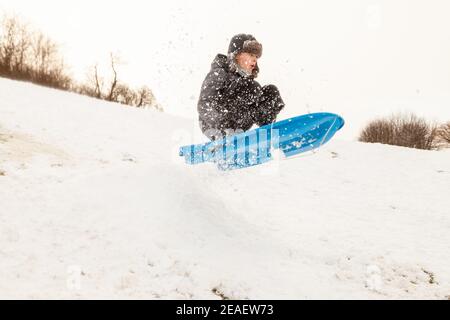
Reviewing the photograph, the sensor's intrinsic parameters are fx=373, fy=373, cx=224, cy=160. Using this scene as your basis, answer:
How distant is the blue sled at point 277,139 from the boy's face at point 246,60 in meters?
0.96

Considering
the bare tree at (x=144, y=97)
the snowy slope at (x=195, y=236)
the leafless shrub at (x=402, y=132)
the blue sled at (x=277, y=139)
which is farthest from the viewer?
the bare tree at (x=144, y=97)

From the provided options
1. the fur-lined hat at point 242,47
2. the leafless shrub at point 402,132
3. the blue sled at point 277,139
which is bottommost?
the blue sled at point 277,139

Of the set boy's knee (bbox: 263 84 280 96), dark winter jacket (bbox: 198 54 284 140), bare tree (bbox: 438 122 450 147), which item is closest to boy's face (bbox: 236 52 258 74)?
dark winter jacket (bbox: 198 54 284 140)

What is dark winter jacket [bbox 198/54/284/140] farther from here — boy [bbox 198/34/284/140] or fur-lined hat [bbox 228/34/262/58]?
fur-lined hat [bbox 228/34/262/58]

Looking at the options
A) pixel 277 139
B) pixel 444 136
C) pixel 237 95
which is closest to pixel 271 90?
pixel 237 95

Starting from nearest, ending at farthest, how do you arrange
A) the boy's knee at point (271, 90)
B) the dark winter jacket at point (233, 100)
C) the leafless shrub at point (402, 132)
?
the dark winter jacket at point (233, 100) < the boy's knee at point (271, 90) < the leafless shrub at point (402, 132)

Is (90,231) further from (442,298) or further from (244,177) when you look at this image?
(244,177)

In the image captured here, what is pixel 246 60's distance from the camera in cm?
585

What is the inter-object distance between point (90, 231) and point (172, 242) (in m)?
0.82

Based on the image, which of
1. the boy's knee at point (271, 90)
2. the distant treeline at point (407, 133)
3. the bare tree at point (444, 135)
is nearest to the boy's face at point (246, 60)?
the boy's knee at point (271, 90)

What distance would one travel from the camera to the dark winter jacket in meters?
5.70

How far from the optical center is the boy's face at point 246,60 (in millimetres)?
5840

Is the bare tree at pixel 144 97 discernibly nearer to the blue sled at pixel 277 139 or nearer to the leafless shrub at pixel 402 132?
the leafless shrub at pixel 402 132
